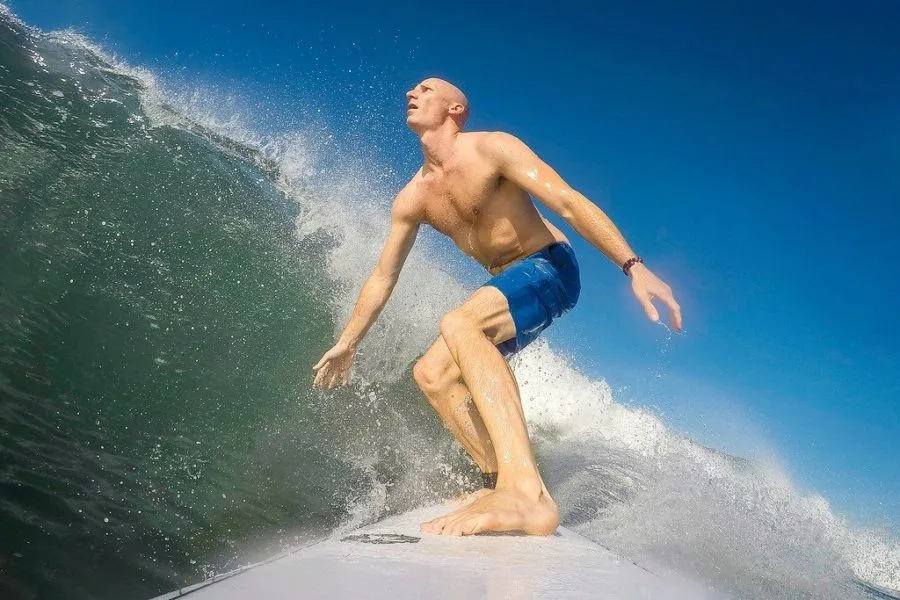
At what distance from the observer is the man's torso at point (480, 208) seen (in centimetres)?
313

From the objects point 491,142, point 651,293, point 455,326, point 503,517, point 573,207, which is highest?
point 491,142

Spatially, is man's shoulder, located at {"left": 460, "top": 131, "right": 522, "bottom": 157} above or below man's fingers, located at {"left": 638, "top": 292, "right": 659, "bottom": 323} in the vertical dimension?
above

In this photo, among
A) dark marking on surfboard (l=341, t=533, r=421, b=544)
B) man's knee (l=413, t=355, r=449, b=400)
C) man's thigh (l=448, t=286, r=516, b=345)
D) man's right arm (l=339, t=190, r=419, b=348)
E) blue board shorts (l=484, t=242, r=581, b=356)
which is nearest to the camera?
dark marking on surfboard (l=341, t=533, r=421, b=544)

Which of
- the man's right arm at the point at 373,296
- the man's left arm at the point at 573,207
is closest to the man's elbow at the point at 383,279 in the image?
the man's right arm at the point at 373,296

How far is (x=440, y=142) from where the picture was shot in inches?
126

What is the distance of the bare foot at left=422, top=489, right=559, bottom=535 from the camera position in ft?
6.31

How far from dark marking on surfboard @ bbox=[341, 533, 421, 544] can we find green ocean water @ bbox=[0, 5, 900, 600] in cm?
94

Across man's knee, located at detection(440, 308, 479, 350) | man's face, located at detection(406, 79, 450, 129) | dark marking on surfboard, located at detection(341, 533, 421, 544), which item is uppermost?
man's face, located at detection(406, 79, 450, 129)

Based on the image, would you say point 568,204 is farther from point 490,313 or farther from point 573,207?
point 490,313

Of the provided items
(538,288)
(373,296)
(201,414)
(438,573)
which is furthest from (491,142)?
(201,414)

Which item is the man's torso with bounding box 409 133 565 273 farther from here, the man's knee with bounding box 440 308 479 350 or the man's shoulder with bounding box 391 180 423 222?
the man's knee with bounding box 440 308 479 350

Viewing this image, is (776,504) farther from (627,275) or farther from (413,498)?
(627,275)

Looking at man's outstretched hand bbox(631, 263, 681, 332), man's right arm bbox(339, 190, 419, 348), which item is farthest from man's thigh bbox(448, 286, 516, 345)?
man's right arm bbox(339, 190, 419, 348)

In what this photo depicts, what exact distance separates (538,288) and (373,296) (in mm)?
1171
